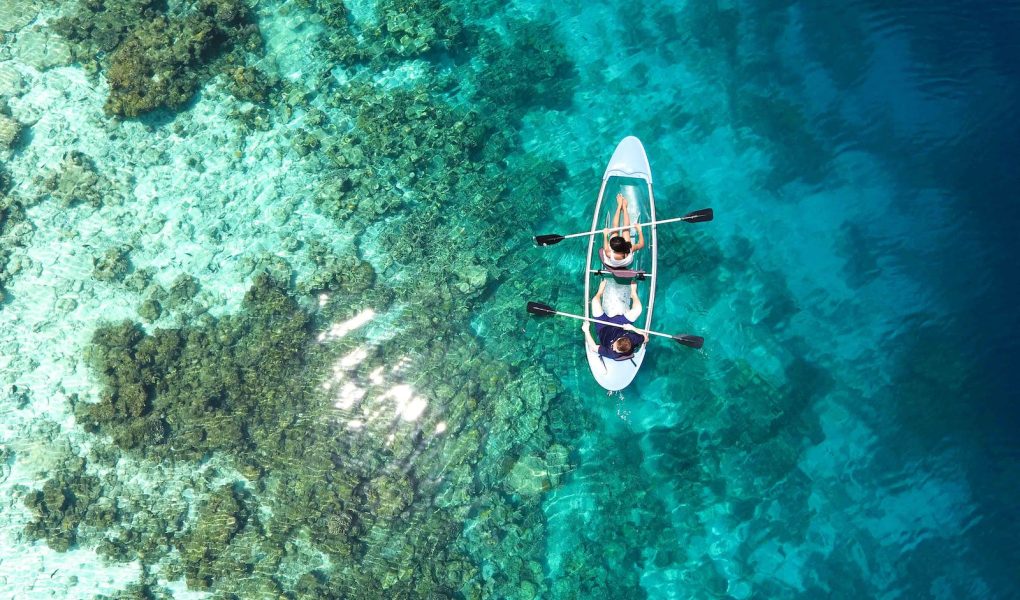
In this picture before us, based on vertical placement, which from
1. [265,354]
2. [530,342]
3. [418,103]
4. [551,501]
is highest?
[418,103]

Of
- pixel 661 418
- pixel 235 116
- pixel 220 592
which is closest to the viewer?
pixel 220 592

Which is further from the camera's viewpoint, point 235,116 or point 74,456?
point 235,116

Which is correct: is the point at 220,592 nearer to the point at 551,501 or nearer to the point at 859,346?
the point at 551,501

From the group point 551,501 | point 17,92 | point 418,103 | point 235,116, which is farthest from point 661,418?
point 17,92

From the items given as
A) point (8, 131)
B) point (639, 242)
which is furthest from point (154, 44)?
point (639, 242)

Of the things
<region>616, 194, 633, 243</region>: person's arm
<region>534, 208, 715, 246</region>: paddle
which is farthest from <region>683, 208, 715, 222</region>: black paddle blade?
<region>616, 194, 633, 243</region>: person's arm

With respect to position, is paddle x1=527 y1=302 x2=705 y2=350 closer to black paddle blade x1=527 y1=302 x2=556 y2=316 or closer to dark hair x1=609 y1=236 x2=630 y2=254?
black paddle blade x1=527 y1=302 x2=556 y2=316

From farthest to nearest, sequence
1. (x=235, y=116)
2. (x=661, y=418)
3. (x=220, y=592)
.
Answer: (x=235, y=116) → (x=661, y=418) → (x=220, y=592)
